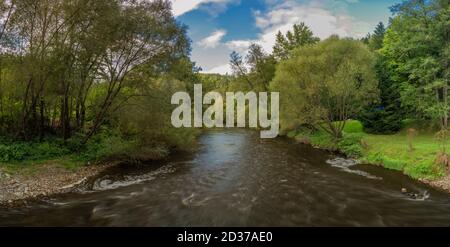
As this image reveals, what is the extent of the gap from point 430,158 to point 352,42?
16.5 metres

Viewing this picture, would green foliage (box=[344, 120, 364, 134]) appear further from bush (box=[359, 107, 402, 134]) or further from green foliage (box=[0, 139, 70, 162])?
green foliage (box=[0, 139, 70, 162])

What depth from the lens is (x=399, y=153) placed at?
766 inches

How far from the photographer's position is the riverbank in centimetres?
1550

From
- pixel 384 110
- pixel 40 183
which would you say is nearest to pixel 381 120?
pixel 384 110

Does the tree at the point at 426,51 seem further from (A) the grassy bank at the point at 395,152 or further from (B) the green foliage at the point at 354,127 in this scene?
(B) the green foliage at the point at 354,127

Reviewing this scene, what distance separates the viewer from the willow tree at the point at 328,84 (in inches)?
986

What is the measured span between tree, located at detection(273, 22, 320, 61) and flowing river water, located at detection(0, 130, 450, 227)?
32.0 metres

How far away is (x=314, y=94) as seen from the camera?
1084 inches

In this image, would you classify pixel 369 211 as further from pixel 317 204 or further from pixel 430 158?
pixel 430 158

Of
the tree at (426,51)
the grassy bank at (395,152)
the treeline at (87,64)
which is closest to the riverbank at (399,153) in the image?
the grassy bank at (395,152)

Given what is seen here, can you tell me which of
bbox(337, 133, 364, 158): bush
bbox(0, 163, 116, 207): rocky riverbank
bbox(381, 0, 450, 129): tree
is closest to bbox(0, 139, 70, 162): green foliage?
bbox(0, 163, 116, 207): rocky riverbank

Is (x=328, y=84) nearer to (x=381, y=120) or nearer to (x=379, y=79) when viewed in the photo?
(x=379, y=79)

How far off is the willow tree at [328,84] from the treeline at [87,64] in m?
12.0
